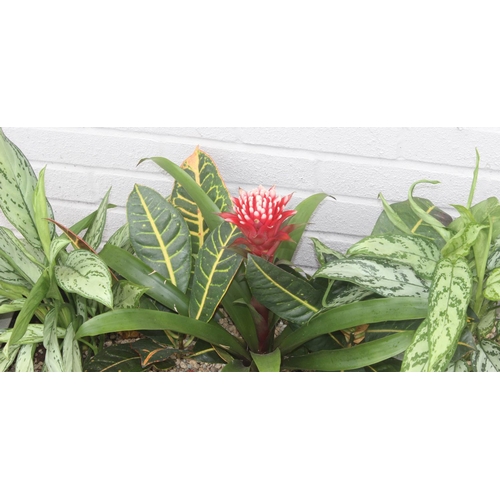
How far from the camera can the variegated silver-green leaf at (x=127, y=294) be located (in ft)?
2.91

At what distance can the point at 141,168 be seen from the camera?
1230 mm

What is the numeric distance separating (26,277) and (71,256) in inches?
5.2

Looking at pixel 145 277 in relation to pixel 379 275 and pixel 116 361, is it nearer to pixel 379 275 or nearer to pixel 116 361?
pixel 116 361

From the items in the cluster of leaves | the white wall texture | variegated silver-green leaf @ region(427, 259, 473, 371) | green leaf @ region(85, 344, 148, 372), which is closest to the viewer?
variegated silver-green leaf @ region(427, 259, 473, 371)

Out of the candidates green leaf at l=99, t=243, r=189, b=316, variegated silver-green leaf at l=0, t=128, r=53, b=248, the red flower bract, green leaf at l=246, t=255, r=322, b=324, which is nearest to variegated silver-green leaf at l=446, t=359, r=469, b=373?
green leaf at l=246, t=255, r=322, b=324

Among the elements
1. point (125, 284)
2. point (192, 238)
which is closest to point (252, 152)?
point (192, 238)

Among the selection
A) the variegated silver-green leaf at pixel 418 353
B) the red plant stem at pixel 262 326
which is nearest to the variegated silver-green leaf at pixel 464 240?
the variegated silver-green leaf at pixel 418 353

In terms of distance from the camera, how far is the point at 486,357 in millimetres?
880

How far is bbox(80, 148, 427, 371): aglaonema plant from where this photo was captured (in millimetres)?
855

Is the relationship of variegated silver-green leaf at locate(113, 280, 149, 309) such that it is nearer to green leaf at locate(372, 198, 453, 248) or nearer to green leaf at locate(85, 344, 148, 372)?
green leaf at locate(85, 344, 148, 372)

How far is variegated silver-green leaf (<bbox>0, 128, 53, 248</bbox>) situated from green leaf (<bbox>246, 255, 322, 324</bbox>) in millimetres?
378

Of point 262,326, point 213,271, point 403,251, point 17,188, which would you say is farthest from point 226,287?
point 17,188

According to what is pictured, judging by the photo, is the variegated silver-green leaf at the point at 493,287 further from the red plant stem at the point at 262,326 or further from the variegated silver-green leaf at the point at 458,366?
the red plant stem at the point at 262,326

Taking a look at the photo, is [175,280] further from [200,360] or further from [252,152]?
[252,152]
